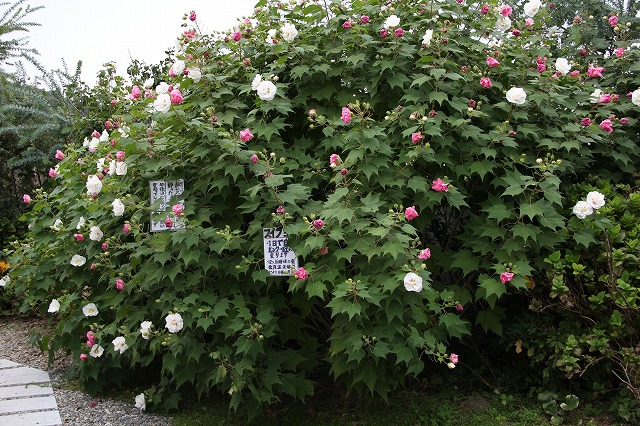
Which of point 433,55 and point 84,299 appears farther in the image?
point 84,299

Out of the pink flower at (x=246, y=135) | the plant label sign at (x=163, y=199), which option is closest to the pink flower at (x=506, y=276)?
the pink flower at (x=246, y=135)

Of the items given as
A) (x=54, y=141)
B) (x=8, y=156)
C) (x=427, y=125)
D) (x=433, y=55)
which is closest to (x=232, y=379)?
A: (x=427, y=125)

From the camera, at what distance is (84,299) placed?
4.76m

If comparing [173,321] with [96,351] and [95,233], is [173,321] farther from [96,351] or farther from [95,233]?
[96,351]

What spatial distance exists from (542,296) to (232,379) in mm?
1853

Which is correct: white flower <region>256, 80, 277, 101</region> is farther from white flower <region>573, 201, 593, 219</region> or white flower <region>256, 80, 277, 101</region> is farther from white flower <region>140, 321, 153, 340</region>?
white flower <region>573, 201, 593, 219</region>

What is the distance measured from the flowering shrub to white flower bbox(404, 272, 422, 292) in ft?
0.03

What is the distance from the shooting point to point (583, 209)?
3.71 m

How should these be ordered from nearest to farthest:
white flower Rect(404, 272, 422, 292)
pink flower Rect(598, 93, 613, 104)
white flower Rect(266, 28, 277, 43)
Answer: white flower Rect(404, 272, 422, 292), white flower Rect(266, 28, 277, 43), pink flower Rect(598, 93, 613, 104)

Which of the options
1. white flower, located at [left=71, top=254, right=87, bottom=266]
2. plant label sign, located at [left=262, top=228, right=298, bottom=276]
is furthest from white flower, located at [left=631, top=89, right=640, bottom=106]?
white flower, located at [left=71, top=254, right=87, bottom=266]

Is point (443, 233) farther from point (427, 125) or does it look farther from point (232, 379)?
point (232, 379)

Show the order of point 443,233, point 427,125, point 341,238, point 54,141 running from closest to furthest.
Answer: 1. point 341,238
2. point 427,125
3. point 443,233
4. point 54,141

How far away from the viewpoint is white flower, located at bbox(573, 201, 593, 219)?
371 centimetres

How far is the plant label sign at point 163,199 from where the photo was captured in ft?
12.6
